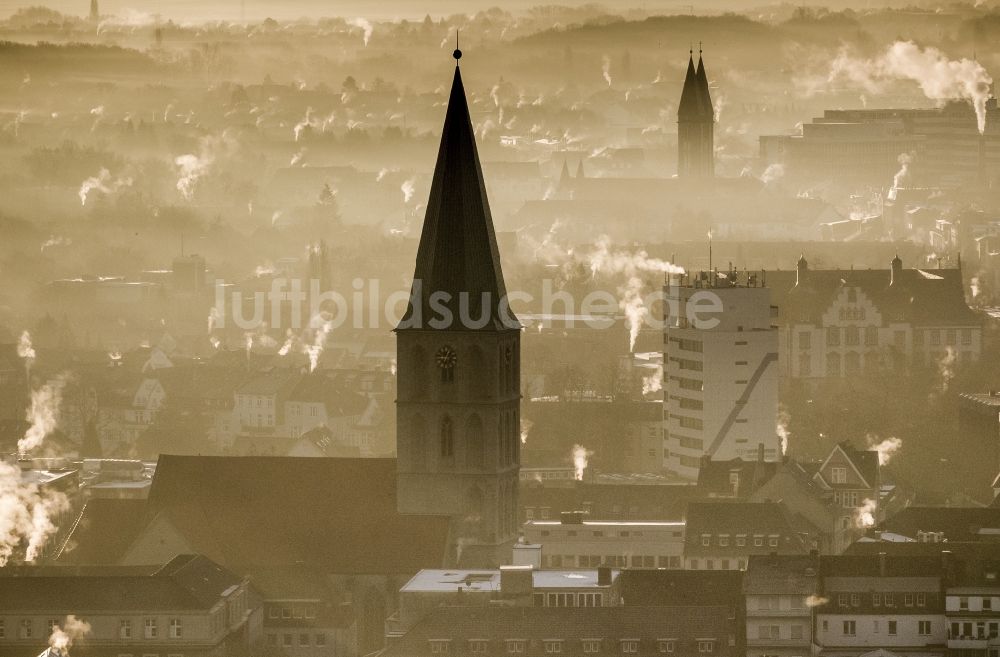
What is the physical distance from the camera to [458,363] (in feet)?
410

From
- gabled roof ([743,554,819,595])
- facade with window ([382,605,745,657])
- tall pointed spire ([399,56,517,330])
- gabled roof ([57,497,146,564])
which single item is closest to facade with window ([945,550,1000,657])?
gabled roof ([743,554,819,595])

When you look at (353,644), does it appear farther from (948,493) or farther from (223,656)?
(948,493)

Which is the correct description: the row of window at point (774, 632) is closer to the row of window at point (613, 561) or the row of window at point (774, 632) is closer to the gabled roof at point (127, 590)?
the gabled roof at point (127, 590)

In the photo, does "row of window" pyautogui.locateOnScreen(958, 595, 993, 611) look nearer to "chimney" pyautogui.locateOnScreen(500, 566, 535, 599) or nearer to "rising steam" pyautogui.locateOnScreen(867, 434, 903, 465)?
"chimney" pyautogui.locateOnScreen(500, 566, 535, 599)

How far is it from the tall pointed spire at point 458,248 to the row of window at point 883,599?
1592cm

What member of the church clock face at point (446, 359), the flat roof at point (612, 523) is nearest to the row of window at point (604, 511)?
the flat roof at point (612, 523)

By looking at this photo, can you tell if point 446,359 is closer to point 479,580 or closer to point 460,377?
point 460,377

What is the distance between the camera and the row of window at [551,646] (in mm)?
113750

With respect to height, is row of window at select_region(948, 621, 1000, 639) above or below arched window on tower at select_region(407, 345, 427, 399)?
below

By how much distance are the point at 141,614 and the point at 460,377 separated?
1436 centimetres

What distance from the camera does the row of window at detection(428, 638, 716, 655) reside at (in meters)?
114

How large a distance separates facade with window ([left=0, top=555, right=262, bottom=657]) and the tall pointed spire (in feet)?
40.7

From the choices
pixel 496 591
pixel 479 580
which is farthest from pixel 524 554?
pixel 496 591

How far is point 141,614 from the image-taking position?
395ft
